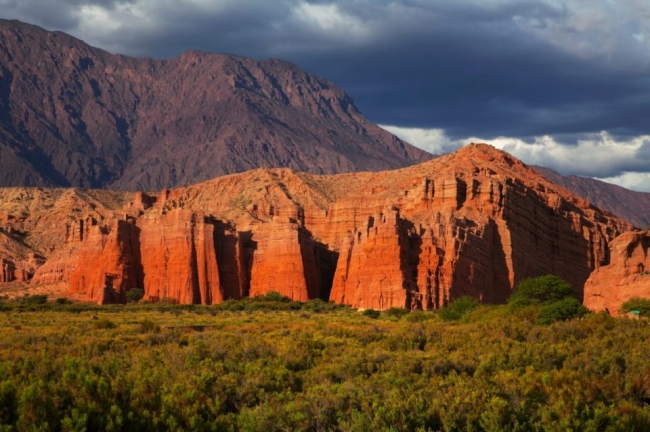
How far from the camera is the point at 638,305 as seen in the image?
218 feet

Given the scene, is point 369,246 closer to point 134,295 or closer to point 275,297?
point 275,297

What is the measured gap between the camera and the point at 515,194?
118812mm

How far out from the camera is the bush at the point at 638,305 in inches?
2569

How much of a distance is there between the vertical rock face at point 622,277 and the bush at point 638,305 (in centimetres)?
281

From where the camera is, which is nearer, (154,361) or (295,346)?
(154,361)

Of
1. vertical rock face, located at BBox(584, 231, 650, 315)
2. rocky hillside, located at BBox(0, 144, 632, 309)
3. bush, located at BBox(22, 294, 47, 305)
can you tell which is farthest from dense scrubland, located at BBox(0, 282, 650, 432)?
bush, located at BBox(22, 294, 47, 305)

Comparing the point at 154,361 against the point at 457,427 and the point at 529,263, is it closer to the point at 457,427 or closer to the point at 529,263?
the point at 457,427

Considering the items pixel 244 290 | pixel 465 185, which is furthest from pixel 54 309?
pixel 465 185

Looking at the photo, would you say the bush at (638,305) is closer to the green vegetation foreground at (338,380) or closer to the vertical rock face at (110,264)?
the green vegetation foreground at (338,380)

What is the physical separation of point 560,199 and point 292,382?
10247 centimetres

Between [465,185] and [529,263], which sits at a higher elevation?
[465,185]

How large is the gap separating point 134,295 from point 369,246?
90.3 ft

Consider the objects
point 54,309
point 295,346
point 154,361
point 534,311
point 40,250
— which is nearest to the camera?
point 154,361

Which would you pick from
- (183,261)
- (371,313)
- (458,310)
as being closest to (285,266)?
(183,261)
